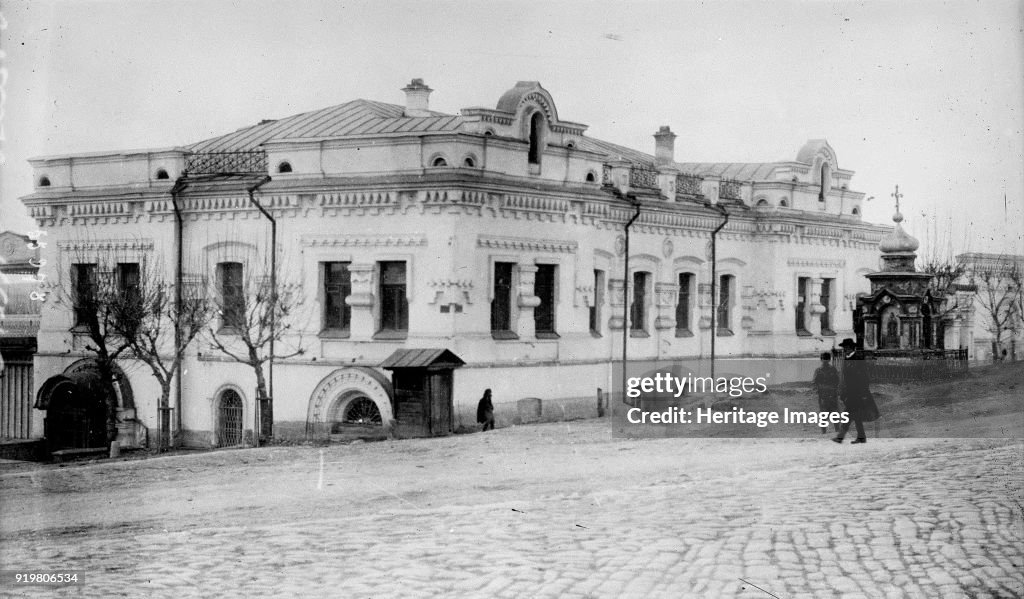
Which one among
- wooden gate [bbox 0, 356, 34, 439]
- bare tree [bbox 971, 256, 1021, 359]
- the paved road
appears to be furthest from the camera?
bare tree [bbox 971, 256, 1021, 359]

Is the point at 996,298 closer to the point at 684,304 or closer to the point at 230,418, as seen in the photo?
the point at 684,304

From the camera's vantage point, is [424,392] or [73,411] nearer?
[424,392]

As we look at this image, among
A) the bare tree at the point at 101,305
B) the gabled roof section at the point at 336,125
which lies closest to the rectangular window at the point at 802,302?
the gabled roof section at the point at 336,125

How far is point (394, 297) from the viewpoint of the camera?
21.5m

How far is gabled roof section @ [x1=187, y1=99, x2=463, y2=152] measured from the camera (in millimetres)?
21656

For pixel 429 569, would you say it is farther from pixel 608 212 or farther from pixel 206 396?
pixel 608 212

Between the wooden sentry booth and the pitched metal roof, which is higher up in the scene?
the pitched metal roof

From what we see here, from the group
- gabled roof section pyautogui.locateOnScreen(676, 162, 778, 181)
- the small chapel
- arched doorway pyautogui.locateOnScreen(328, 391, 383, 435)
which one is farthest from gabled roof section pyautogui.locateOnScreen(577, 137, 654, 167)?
arched doorway pyautogui.locateOnScreen(328, 391, 383, 435)

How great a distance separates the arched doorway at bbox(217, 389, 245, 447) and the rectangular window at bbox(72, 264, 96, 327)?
272cm

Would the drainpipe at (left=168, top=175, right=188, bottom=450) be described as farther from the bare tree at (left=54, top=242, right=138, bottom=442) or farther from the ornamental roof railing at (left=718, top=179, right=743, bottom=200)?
the ornamental roof railing at (left=718, top=179, right=743, bottom=200)

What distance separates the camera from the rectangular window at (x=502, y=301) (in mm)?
21703

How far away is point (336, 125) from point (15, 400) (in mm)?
7332

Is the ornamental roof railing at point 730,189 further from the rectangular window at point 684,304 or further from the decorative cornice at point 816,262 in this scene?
the rectangular window at point 684,304

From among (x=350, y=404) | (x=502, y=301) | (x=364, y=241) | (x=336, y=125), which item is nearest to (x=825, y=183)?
(x=502, y=301)
